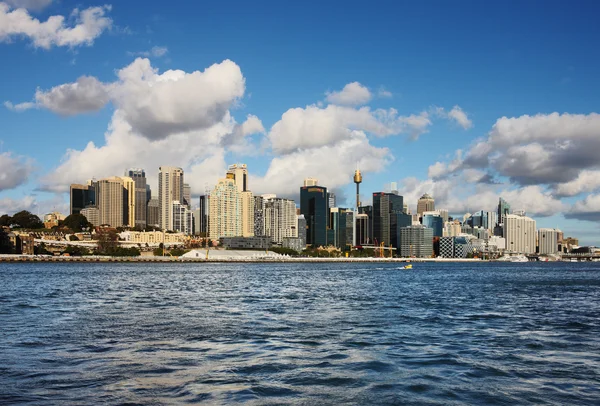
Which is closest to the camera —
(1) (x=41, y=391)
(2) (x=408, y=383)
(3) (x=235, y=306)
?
(1) (x=41, y=391)

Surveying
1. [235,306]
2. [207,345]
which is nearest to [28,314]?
[235,306]

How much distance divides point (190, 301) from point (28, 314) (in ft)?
45.6

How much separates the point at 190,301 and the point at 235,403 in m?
34.5

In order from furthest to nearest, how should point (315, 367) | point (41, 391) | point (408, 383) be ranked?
point (315, 367) < point (408, 383) < point (41, 391)

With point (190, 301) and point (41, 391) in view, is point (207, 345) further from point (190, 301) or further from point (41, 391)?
point (190, 301)

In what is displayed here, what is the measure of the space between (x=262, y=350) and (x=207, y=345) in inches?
101

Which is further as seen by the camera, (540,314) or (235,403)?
(540,314)

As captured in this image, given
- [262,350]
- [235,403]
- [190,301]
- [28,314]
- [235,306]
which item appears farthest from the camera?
[190,301]

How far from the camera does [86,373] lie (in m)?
18.9

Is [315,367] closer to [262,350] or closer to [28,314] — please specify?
[262,350]

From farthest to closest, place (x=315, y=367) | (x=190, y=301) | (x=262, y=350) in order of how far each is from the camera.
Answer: (x=190, y=301), (x=262, y=350), (x=315, y=367)

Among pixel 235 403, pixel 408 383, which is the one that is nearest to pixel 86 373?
pixel 235 403

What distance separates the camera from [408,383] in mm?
18188

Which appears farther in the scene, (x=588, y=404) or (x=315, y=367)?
(x=315, y=367)
